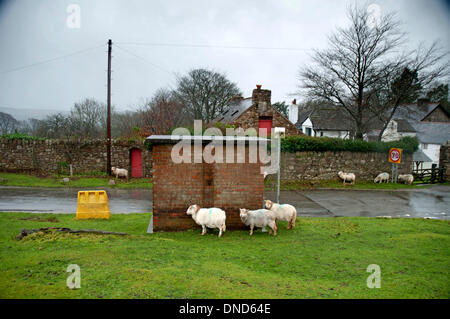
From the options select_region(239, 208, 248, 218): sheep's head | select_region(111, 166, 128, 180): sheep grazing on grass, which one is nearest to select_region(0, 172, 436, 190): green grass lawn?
select_region(111, 166, 128, 180): sheep grazing on grass

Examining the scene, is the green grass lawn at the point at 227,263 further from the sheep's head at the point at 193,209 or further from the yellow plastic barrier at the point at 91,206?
the yellow plastic barrier at the point at 91,206

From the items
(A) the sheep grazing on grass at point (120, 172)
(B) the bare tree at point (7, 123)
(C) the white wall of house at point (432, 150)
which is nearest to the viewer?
(A) the sheep grazing on grass at point (120, 172)

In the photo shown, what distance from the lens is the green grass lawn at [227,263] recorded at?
15.1ft

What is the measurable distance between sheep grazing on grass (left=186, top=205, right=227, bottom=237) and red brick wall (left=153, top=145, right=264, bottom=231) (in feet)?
1.38

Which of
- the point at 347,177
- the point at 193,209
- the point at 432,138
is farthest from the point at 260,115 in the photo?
the point at 432,138

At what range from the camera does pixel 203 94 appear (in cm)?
4544

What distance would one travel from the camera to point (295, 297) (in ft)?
14.7

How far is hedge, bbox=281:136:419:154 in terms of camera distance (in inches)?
871

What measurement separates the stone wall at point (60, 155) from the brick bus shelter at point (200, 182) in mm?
15010

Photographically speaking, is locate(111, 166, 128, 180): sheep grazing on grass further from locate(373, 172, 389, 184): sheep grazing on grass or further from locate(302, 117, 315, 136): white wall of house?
locate(302, 117, 315, 136): white wall of house

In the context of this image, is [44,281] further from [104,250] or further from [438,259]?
[438,259]

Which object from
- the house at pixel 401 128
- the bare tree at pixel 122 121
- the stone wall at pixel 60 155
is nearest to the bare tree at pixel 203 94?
the bare tree at pixel 122 121

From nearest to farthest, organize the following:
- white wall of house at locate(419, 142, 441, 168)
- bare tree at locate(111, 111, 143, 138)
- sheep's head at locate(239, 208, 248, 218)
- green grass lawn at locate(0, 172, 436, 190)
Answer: sheep's head at locate(239, 208, 248, 218) → green grass lawn at locate(0, 172, 436, 190) → white wall of house at locate(419, 142, 441, 168) → bare tree at locate(111, 111, 143, 138)
